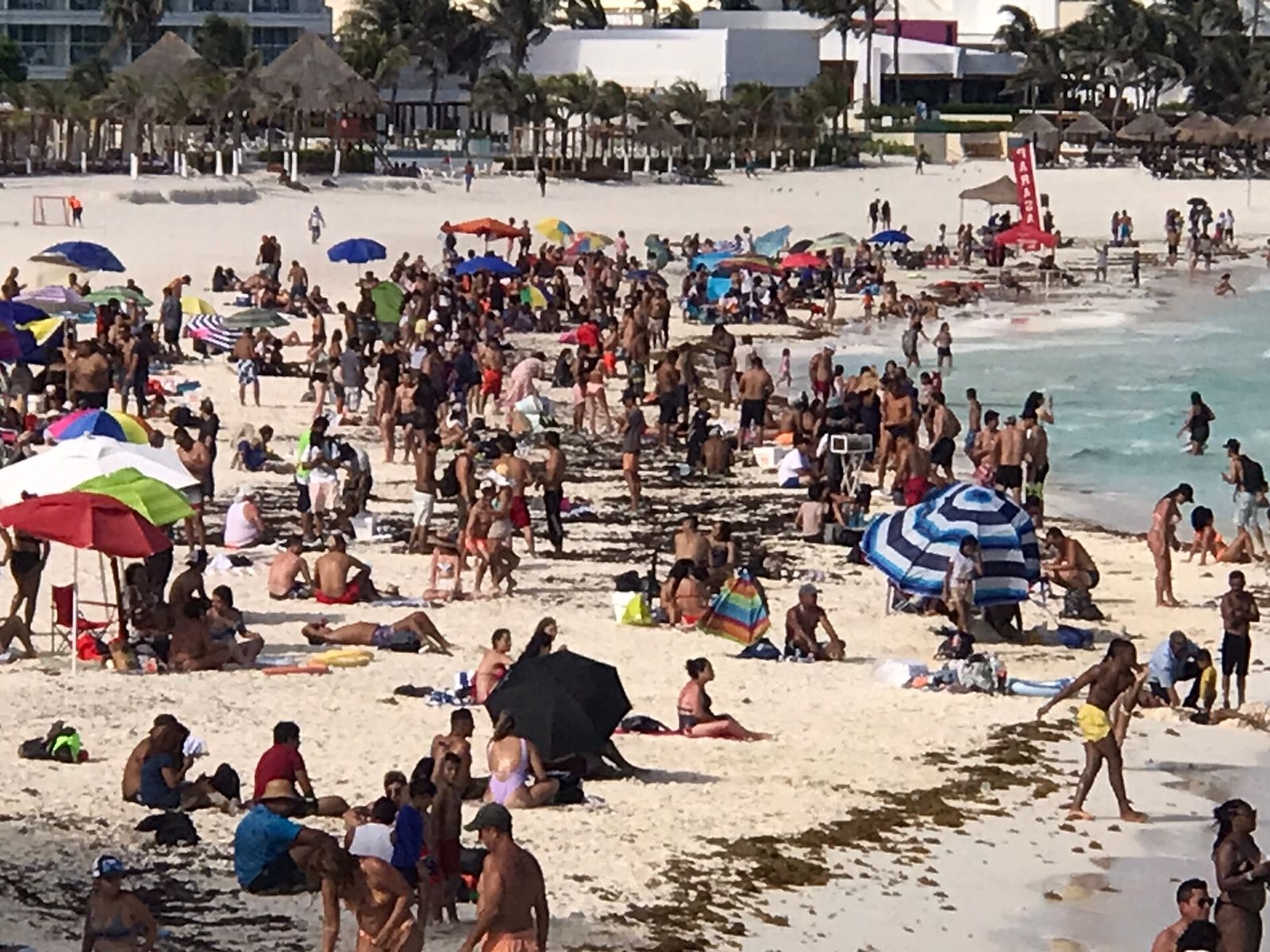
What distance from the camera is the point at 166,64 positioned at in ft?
181

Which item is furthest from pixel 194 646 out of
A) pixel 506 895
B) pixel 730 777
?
pixel 506 895

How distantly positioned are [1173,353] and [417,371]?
19765 millimetres

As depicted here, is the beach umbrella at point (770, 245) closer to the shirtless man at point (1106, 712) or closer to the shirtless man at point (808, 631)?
the shirtless man at point (808, 631)

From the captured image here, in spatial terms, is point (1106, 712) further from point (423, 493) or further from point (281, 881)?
point (423, 493)

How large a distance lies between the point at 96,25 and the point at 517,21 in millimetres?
12846

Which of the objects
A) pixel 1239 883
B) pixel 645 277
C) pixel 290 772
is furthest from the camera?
pixel 645 277

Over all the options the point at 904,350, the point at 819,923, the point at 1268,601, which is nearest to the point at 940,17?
the point at 904,350

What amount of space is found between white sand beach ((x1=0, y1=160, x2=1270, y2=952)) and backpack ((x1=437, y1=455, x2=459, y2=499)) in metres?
0.53

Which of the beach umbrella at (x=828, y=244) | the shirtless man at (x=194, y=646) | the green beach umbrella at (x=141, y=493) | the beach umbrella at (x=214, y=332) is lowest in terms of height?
the shirtless man at (x=194, y=646)

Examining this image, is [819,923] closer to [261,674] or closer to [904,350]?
[261,674]

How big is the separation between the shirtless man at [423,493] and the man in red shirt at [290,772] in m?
7.31

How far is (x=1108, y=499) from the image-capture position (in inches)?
965

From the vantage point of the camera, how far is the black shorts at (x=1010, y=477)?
21328mm

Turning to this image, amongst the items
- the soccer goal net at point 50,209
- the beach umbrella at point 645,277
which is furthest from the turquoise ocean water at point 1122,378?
the soccer goal net at point 50,209
